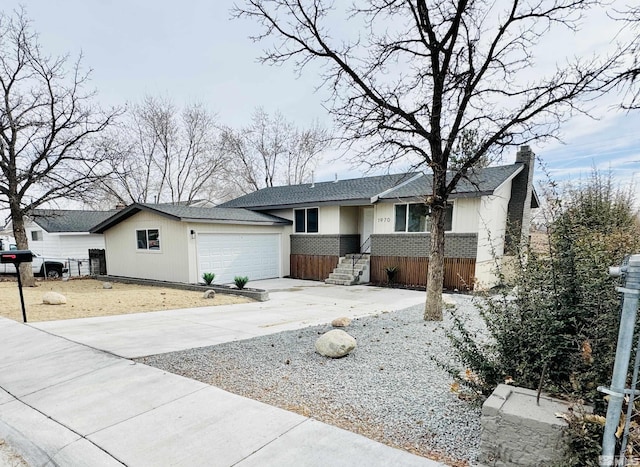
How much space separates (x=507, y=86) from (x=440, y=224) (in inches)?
115

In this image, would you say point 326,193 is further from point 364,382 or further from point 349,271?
point 364,382

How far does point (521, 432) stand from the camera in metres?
2.08

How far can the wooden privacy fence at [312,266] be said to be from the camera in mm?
14785

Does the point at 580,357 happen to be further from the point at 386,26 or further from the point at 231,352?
the point at 386,26

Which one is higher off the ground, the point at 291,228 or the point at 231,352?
the point at 291,228

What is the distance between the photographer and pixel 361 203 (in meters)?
13.5

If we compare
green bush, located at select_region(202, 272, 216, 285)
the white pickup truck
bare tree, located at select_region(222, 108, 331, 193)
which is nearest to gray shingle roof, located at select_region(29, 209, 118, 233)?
the white pickup truck

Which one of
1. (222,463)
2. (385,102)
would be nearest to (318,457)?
(222,463)

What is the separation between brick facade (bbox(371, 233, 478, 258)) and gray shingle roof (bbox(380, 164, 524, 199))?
5.09 ft

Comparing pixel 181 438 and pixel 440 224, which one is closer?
pixel 181 438

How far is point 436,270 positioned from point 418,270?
240 inches

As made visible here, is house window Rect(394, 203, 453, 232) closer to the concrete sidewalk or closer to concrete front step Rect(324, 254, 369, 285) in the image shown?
concrete front step Rect(324, 254, 369, 285)

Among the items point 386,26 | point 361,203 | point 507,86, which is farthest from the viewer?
point 361,203

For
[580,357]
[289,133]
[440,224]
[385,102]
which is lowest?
[580,357]
